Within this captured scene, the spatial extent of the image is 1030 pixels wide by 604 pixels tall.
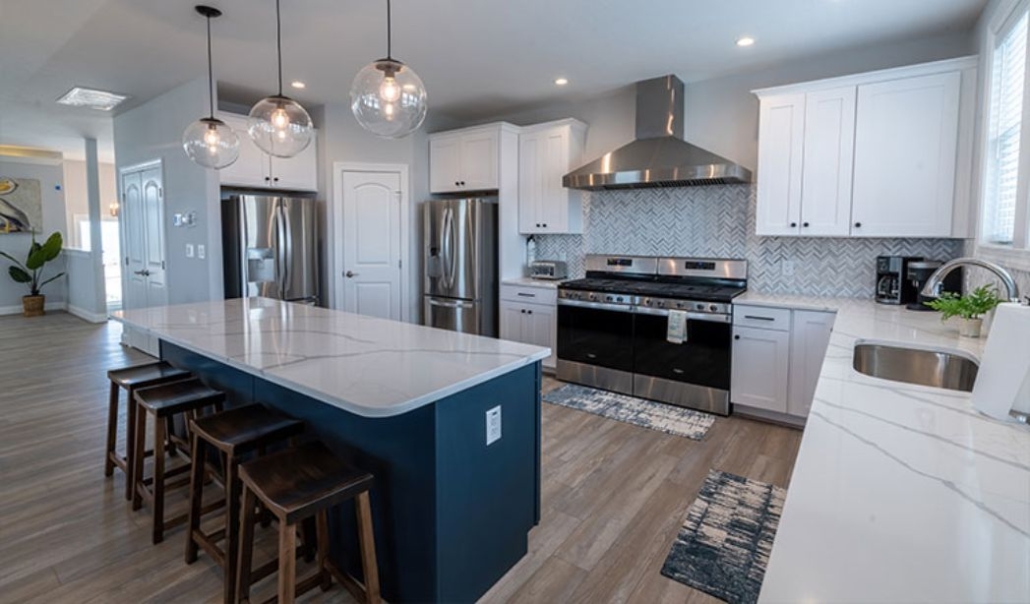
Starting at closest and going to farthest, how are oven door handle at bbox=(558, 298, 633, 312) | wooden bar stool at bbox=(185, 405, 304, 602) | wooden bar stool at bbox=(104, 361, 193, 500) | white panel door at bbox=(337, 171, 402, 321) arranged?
1. wooden bar stool at bbox=(185, 405, 304, 602)
2. wooden bar stool at bbox=(104, 361, 193, 500)
3. oven door handle at bbox=(558, 298, 633, 312)
4. white panel door at bbox=(337, 171, 402, 321)

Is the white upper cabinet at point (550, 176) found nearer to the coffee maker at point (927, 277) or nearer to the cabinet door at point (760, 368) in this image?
the cabinet door at point (760, 368)

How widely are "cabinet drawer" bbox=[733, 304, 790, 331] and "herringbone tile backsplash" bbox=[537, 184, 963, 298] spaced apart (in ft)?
1.92

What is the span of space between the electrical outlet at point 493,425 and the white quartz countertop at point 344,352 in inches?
6.7

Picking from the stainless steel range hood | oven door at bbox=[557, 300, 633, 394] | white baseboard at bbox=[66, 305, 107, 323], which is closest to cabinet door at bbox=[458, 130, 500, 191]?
the stainless steel range hood

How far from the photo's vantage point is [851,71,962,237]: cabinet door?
10.2 ft

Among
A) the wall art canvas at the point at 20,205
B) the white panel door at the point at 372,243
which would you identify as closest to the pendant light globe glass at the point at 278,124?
the white panel door at the point at 372,243

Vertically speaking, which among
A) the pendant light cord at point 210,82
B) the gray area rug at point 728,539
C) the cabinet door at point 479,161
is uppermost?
the pendant light cord at point 210,82

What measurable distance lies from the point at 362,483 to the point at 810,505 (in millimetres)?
1283

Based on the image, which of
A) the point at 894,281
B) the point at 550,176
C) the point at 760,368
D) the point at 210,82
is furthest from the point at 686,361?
the point at 210,82

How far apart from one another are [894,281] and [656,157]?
6.04 feet

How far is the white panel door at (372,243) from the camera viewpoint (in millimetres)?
5102

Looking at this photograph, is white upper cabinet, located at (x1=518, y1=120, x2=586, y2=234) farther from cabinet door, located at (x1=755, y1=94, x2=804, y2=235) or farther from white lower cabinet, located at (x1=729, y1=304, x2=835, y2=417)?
white lower cabinet, located at (x1=729, y1=304, x2=835, y2=417)

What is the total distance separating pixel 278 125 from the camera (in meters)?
2.78

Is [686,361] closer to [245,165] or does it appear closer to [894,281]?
[894,281]
